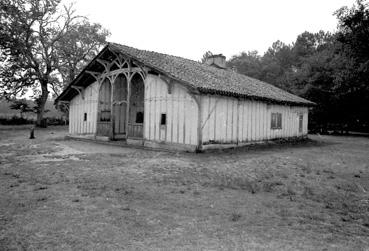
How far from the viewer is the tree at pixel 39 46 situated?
32.9 meters

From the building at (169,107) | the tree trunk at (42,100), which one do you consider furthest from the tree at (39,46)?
the building at (169,107)

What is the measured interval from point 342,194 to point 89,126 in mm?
17245

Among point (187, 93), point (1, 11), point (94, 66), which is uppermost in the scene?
point (1, 11)

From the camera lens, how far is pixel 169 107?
49.4ft

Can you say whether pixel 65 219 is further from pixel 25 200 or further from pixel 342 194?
pixel 342 194

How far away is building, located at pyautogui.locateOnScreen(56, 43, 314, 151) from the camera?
14.2m

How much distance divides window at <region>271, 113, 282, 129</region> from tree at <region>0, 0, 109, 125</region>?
28.6 metres

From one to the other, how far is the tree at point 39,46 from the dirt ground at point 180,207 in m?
28.5

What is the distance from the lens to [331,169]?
33.3 feet

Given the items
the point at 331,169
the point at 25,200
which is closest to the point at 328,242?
the point at 25,200

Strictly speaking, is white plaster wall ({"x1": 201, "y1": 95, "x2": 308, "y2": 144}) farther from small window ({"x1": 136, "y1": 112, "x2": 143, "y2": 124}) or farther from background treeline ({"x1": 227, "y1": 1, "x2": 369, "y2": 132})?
background treeline ({"x1": 227, "y1": 1, "x2": 369, "y2": 132})

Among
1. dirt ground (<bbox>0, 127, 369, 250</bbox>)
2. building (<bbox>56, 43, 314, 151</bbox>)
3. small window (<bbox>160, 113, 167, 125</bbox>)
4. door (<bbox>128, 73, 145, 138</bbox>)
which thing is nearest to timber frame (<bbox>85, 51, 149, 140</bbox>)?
building (<bbox>56, 43, 314, 151</bbox>)

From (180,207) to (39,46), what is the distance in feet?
123

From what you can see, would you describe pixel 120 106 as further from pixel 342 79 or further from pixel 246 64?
pixel 246 64
